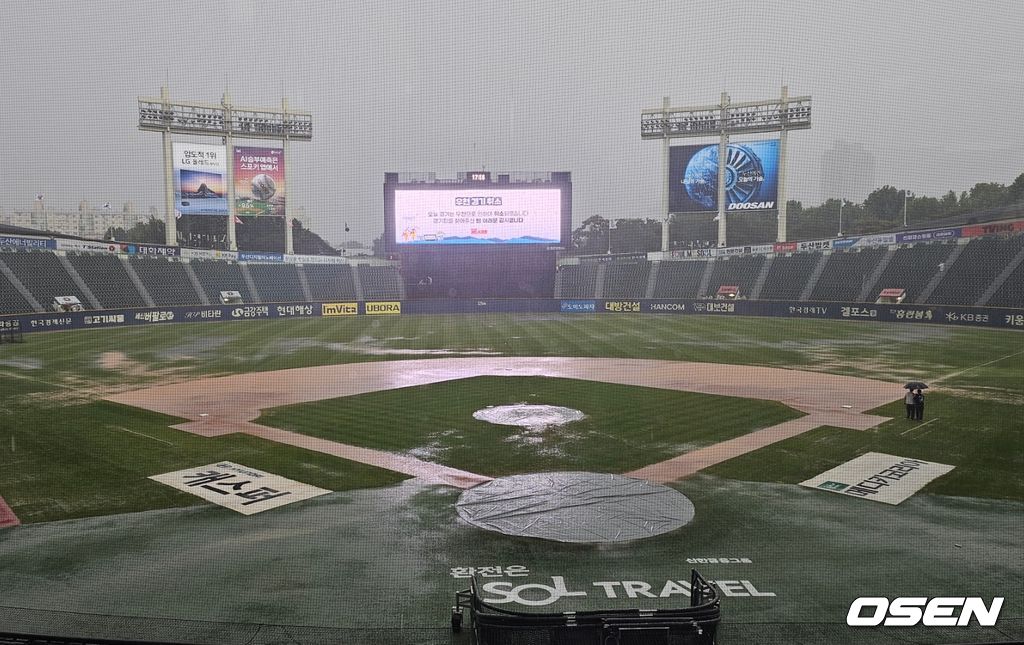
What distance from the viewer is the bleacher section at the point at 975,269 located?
45.7 m

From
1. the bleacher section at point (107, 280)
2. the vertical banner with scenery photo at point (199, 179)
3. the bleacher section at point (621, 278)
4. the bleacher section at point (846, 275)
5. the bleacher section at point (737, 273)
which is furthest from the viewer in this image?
Result: the bleacher section at point (737, 273)

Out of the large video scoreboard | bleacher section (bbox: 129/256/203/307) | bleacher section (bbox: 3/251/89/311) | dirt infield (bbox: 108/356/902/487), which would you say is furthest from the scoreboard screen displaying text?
dirt infield (bbox: 108/356/902/487)

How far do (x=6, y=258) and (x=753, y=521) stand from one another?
5276cm

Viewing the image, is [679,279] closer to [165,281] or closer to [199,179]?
[199,179]

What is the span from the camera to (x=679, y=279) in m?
64.9

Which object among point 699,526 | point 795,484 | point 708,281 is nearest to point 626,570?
point 699,526

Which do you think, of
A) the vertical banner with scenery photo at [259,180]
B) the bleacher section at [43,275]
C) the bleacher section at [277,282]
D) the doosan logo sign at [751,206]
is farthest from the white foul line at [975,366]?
the vertical banner with scenery photo at [259,180]

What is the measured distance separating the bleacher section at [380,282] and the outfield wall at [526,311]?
632 cm

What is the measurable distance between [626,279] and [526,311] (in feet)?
37.9

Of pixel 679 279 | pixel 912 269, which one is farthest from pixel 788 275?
pixel 679 279

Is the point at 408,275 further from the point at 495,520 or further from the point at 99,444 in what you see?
the point at 495,520

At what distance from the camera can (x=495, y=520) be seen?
35.4ft

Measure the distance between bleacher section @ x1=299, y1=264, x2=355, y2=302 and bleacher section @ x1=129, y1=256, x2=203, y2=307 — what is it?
11.4m

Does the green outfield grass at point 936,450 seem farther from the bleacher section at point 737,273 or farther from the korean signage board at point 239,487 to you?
the bleacher section at point 737,273
